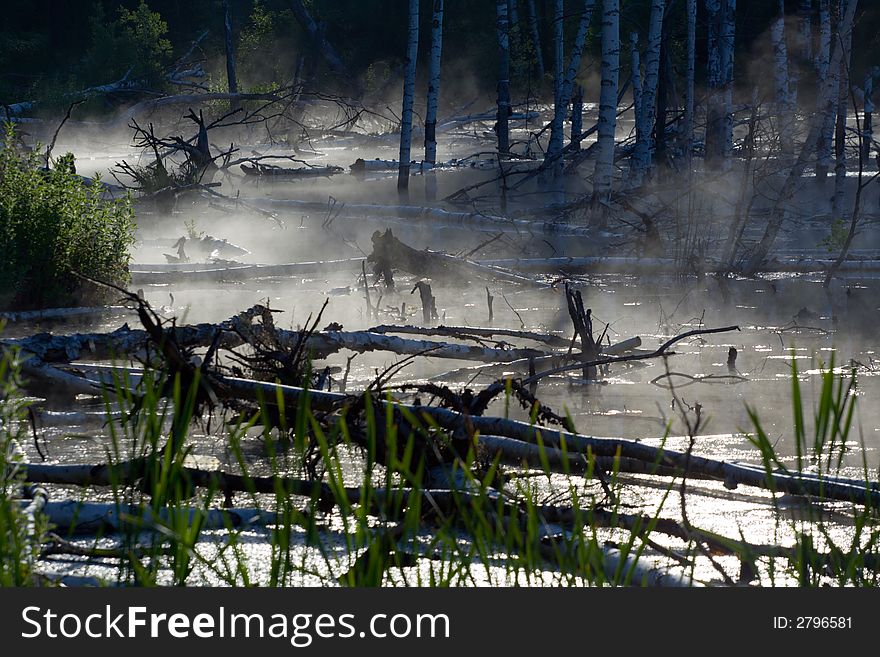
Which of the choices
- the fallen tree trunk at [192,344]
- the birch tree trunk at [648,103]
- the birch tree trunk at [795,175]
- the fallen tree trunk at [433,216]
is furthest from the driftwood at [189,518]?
the birch tree trunk at [648,103]

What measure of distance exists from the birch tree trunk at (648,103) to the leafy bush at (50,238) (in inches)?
369

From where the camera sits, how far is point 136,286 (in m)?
9.66

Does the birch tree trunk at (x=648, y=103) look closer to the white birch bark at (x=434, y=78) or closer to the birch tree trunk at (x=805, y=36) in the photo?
the white birch bark at (x=434, y=78)

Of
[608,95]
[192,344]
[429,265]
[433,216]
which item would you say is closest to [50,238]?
[429,265]

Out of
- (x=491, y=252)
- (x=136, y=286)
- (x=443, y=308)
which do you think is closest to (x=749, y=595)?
(x=443, y=308)

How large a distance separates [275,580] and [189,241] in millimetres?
10148

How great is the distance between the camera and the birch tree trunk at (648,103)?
614 inches

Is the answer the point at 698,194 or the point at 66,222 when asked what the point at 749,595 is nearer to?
the point at 66,222

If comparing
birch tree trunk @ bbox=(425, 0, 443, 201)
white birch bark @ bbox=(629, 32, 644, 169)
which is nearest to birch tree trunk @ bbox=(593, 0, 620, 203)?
white birch bark @ bbox=(629, 32, 644, 169)

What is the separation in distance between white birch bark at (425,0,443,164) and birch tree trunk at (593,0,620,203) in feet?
20.2

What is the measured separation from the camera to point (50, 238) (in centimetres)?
808

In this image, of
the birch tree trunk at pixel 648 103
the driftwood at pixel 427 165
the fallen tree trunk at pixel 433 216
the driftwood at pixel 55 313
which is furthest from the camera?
the driftwood at pixel 427 165

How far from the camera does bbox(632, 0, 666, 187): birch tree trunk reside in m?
15.6

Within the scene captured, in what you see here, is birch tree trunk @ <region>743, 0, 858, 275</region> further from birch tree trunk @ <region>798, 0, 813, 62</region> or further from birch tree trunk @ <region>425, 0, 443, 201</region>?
birch tree trunk @ <region>798, 0, 813, 62</region>
